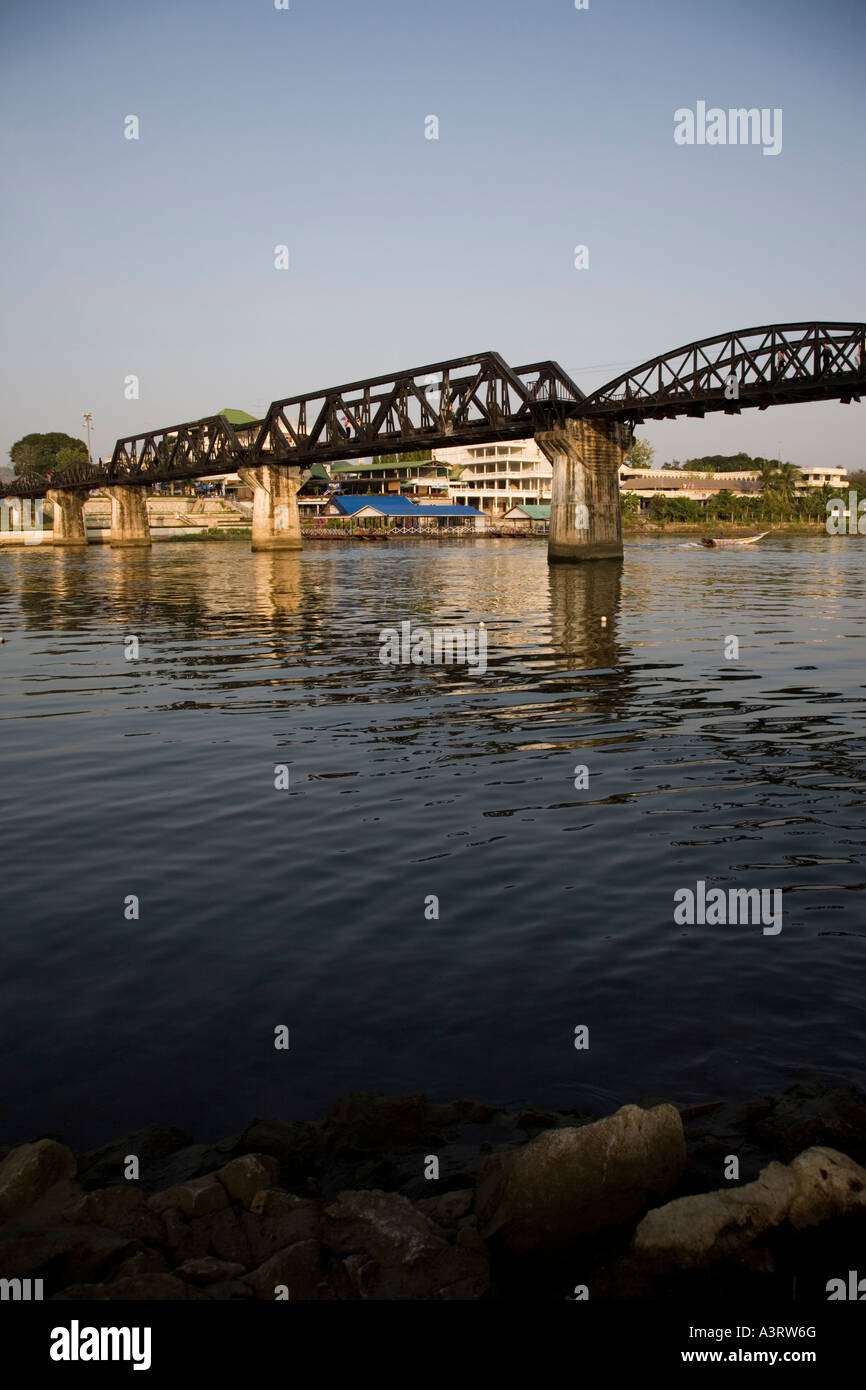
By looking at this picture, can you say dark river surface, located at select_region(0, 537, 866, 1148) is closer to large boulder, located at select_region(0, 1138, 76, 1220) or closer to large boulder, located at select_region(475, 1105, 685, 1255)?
large boulder, located at select_region(0, 1138, 76, 1220)

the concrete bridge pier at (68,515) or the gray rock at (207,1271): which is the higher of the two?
the concrete bridge pier at (68,515)

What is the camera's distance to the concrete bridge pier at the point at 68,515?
6526 inches

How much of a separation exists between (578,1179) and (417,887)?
558cm

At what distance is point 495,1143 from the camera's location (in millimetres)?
6355

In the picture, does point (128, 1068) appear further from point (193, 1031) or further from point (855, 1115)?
point (855, 1115)

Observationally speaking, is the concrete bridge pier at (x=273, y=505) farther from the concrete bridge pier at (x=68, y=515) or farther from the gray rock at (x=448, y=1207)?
the gray rock at (x=448, y=1207)

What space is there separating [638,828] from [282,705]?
11512 mm

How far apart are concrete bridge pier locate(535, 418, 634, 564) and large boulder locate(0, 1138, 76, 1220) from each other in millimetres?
79778

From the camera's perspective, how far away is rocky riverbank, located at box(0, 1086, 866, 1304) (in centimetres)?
512

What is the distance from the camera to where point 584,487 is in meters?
83.2

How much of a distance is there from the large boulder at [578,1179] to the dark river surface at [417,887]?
1092mm

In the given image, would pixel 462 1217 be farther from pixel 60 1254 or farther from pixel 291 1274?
pixel 60 1254

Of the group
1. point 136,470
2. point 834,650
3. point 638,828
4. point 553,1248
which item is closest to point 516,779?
point 638,828

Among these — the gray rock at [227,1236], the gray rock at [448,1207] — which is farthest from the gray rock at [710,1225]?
the gray rock at [227,1236]
